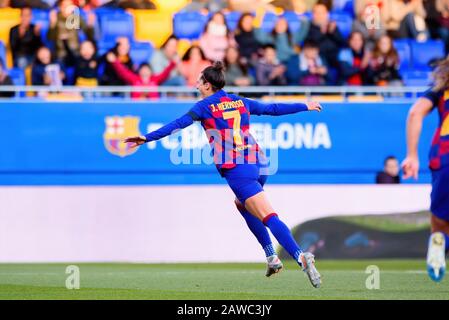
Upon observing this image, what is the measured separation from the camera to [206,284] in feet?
32.9

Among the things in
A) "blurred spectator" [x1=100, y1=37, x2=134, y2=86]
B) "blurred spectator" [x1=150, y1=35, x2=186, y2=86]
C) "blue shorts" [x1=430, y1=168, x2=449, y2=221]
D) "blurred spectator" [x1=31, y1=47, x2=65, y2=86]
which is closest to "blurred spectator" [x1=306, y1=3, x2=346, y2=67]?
"blurred spectator" [x1=150, y1=35, x2=186, y2=86]

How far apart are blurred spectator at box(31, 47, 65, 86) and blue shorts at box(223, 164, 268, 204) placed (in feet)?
23.3

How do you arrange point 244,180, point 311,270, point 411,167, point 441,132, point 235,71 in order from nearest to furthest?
point 411,167
point 441,132
point 311,270
point 244,180
point 235,71

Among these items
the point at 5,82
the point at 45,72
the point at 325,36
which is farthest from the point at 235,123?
the point at 325,36

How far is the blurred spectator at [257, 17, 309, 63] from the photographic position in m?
17.2

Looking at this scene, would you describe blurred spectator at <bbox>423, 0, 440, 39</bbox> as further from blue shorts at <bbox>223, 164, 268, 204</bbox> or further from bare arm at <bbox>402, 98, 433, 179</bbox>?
bare arm at <bbox>402, 98, 433, 179</bbox>

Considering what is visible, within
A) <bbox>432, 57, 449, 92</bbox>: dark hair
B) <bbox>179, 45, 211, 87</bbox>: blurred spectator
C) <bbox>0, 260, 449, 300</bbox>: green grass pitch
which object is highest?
<bbox>179, 45, 211, 87</bbox>: blurred spectator

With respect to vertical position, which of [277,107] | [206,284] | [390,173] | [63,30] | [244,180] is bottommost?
[206,284]

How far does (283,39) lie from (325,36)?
0.71 m

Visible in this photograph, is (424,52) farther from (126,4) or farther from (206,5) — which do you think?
(126,4)

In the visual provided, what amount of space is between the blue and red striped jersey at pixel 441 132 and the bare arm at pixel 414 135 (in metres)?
0.10

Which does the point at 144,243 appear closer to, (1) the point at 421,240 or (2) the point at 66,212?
(2) the point at 66,212

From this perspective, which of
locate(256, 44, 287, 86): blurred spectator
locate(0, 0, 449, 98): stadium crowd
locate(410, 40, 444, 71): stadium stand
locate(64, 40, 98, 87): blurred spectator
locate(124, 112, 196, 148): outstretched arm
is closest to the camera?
locate(124, 112, 196, 148): outstretched arm

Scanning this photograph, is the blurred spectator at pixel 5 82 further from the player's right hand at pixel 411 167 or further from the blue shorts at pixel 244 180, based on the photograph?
the player's right hand at pixel 411 167
